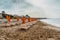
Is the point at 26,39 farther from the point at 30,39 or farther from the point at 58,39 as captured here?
the point at 58,39

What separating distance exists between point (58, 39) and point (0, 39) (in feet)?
13.9

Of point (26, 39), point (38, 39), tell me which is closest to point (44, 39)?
point (38, 39)

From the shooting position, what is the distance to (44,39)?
38.2 ft

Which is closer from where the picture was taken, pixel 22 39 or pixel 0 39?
pixel 0 39

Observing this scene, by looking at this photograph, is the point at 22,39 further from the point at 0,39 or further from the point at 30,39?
the point at 0,39

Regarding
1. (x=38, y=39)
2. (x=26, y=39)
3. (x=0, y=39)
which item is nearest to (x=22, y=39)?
(x=26, y=39)

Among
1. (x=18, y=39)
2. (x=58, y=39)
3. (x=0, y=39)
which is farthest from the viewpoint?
(x=58, y=39)

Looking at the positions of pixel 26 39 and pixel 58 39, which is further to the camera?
pixel 58 39

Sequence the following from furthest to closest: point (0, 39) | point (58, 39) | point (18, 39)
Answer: point (58, 39) → point (18, 39) → point (0, 39)

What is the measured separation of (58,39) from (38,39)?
4.68 ft

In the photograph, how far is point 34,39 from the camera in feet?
37.4

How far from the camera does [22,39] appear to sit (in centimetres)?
1117

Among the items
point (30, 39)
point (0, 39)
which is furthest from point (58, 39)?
point (0, 39)

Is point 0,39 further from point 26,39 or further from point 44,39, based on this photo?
point 44,39
